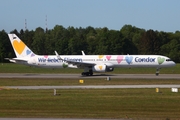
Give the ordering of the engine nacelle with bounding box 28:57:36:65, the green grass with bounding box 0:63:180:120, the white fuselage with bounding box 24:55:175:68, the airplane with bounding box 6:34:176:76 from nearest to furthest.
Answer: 1. the green grass with bounding box 0:63:180:120
2. the airplane with bounding box 6:34:176:76
3. the white fuselage with bounding box 24:55:175:68
4. the engine nacelle with bounding box 28:57:36:65

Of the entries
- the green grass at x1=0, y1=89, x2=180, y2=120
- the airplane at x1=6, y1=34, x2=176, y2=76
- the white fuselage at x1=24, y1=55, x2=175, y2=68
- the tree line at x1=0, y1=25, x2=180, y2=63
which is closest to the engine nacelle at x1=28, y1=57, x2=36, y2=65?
the airplane at x1=6, y1=34, x2=176, y2=76

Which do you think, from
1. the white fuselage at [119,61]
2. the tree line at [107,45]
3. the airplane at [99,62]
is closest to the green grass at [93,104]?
the airplane at [99,62]

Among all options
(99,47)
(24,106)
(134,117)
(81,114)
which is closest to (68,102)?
(24,106)

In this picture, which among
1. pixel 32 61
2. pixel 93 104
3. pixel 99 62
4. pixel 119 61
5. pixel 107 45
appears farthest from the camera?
pixel 107 45

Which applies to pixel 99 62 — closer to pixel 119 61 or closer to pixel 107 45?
pixel 119 61

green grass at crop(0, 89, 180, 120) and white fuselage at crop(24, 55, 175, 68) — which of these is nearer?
green grass at crop(0, 89, 180, 120)

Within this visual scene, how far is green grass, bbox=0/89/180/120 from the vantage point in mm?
21141

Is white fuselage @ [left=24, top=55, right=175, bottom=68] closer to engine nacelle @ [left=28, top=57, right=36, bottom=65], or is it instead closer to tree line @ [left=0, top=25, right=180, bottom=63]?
engine nacelle @ [left=28, top=57, right=36, bottom=65]

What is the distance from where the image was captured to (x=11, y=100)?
2762 centimetres

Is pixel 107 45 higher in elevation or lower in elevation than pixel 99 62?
higher

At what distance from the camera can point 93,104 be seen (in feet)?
83.8

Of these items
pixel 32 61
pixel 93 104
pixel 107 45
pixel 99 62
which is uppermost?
pixel 107 45

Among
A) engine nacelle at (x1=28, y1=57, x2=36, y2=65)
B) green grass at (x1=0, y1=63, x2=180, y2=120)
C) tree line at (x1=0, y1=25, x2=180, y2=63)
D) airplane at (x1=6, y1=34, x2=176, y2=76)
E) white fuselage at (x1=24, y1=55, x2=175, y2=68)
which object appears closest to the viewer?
green grass at (x1=0, y1=63, x2=180, y2=120)

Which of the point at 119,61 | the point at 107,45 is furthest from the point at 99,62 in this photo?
the point at 107,45
